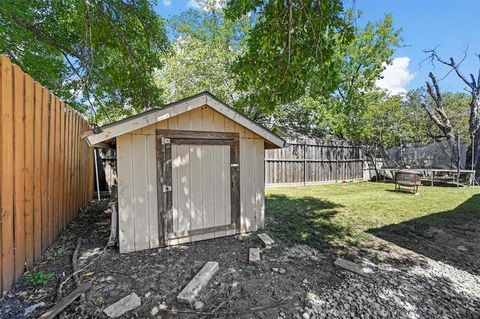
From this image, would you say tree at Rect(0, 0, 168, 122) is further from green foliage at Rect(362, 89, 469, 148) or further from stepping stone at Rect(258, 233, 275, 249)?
green foliage at Rect(362, 89, 469, 148)

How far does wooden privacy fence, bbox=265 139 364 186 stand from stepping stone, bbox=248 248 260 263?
6.72m

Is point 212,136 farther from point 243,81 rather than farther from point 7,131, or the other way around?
point 7,131

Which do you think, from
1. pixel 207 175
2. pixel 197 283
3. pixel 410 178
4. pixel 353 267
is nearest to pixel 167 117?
pixel 207 175

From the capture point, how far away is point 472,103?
1202cm

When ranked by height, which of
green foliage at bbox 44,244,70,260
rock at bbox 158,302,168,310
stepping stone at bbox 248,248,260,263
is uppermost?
green foliage at bbox 44,244,70,260

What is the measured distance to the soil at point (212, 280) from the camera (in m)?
2.35

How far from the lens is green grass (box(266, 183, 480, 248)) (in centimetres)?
449

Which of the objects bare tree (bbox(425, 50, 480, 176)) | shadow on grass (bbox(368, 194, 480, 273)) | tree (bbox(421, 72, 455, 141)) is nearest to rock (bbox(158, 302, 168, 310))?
shadow on grass (bbox(368, 194, 480, 273))

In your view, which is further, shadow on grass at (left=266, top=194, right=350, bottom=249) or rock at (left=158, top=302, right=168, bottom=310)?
shadow on grass at (left=266, top=194, right=350, bottom=249)

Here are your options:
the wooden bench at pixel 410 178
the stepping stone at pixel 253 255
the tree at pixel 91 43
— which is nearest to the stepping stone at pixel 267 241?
the stepping stone at pixel 253 255

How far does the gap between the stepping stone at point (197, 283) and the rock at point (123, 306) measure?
16.4 inches

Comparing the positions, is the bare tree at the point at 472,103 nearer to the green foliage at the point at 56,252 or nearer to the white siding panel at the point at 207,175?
the white siding panel at the point at 207,175

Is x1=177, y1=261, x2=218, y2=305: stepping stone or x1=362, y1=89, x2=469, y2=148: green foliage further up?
x1=362, y1=89, x2=469, y2=148: green foliage

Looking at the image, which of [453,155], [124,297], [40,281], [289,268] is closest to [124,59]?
[40,281]
